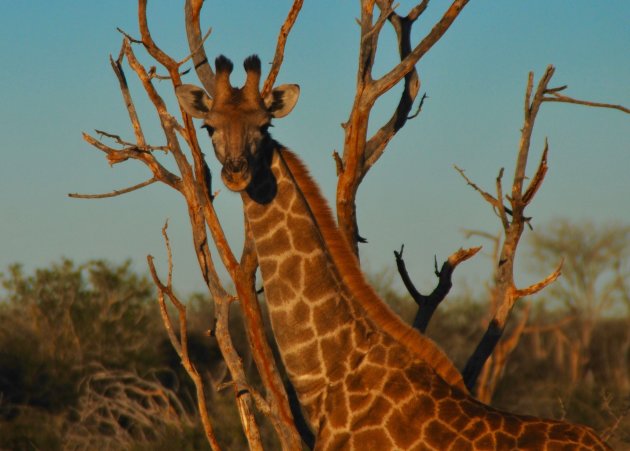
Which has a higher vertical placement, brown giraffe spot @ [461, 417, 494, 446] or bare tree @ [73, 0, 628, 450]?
bare tree @ [73, 0, 628, 450]

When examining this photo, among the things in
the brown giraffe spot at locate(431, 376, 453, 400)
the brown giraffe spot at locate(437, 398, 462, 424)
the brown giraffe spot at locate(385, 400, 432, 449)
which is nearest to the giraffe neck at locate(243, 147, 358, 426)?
the brown giraffe spot at locate(385, 400, 432, 449)

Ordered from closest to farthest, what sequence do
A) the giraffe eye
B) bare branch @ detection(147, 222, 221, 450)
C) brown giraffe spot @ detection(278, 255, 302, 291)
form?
1. brown giraffe spot @ detection(278, 255, 302, 291)
2. the giraffe eye
3. bare branch @ detection(147, 222, 221, 450)

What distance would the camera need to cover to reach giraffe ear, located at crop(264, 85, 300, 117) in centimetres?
729

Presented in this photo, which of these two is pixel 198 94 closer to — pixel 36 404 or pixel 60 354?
pixel 36 404

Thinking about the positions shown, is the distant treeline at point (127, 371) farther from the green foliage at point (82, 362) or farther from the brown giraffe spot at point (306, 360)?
the brown giraffe spot at point (306, 360)

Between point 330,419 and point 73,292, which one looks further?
point 73,292

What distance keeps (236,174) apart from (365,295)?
1246 millimetres

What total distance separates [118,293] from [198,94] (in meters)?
19.3

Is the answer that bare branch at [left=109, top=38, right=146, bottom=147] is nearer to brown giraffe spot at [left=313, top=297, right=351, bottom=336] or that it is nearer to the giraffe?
the giraffe

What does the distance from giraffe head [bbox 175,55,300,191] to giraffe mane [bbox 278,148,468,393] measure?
355 mm

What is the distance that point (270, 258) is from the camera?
7031 mm

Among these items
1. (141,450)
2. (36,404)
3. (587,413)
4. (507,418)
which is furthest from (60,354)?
(507,418)

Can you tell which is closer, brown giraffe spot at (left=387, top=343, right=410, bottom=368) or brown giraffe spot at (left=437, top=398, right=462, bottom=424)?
brown giraffe spot at (left=437, top=398, right=462, bottom=424)

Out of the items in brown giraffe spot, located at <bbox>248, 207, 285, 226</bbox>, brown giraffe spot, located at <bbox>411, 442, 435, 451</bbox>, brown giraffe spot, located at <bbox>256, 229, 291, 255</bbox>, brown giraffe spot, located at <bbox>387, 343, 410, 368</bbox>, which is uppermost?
brown giraffe spot, located at <bbox>248, 207, 285, 226</bbox>
